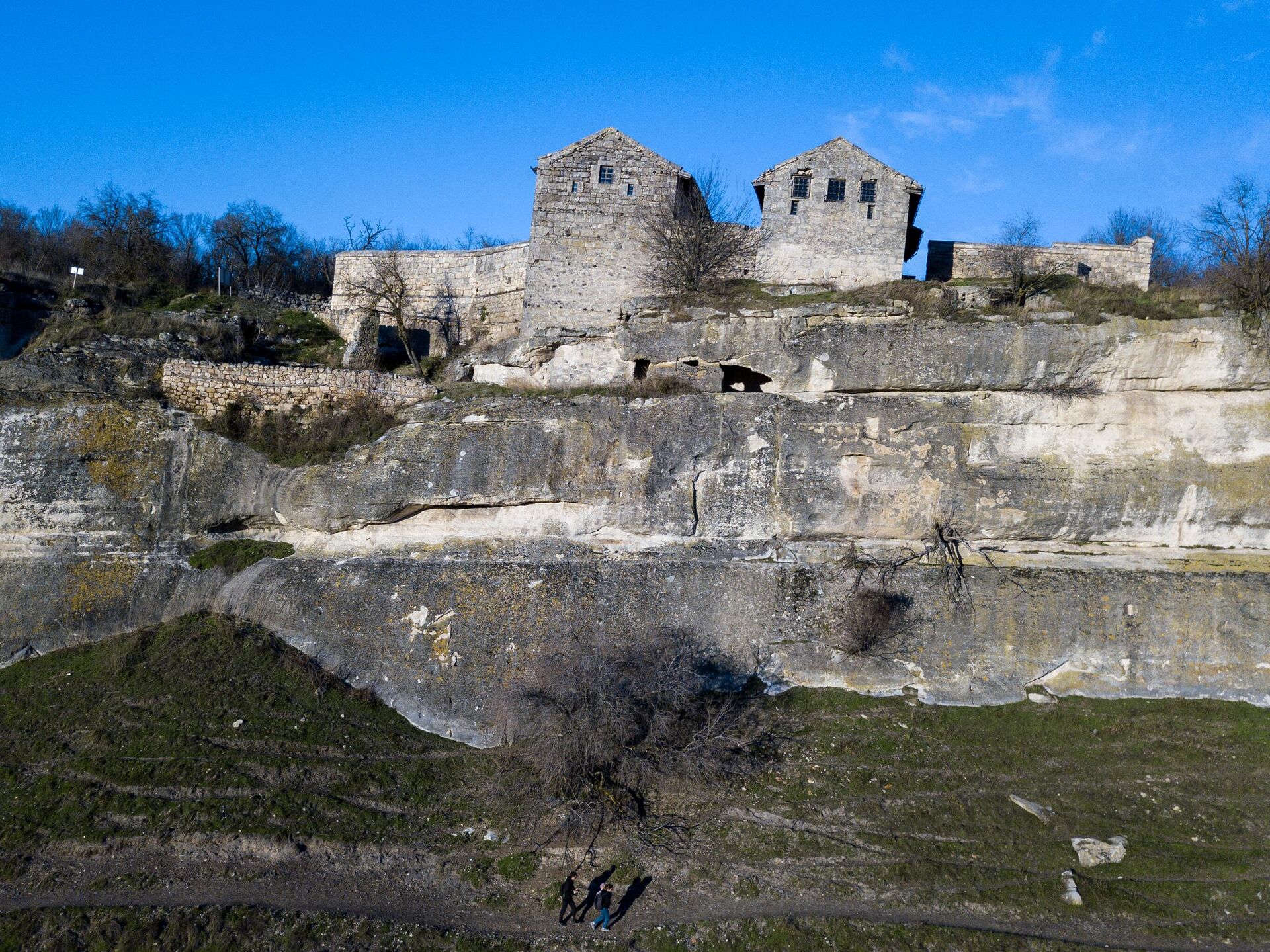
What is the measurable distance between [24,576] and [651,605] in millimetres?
12702

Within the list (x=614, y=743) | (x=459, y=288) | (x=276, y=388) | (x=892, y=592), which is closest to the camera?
(x=614, y=743)

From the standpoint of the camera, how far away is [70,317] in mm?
23625

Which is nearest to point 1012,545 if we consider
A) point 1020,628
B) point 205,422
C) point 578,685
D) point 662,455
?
point 1020,628

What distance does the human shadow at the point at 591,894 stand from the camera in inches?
471

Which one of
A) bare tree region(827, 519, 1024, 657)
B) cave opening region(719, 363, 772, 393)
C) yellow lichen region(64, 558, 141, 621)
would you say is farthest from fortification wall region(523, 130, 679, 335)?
yellow lichen region(64, 558, 141, 621)

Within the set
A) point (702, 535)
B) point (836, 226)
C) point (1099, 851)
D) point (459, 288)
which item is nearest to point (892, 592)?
point (702, 535)

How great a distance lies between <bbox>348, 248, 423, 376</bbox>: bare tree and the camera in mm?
26172

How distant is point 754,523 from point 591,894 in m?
7.78

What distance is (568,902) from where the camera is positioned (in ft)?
39.3

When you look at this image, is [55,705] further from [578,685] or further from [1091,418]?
[1091,418]

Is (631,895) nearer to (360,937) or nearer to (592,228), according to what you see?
(360,937)

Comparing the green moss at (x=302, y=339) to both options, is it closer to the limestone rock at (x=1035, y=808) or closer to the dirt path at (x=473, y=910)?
the dirt path at (x=473, y=910)

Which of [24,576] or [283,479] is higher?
[283,479]

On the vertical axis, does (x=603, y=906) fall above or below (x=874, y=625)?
below
